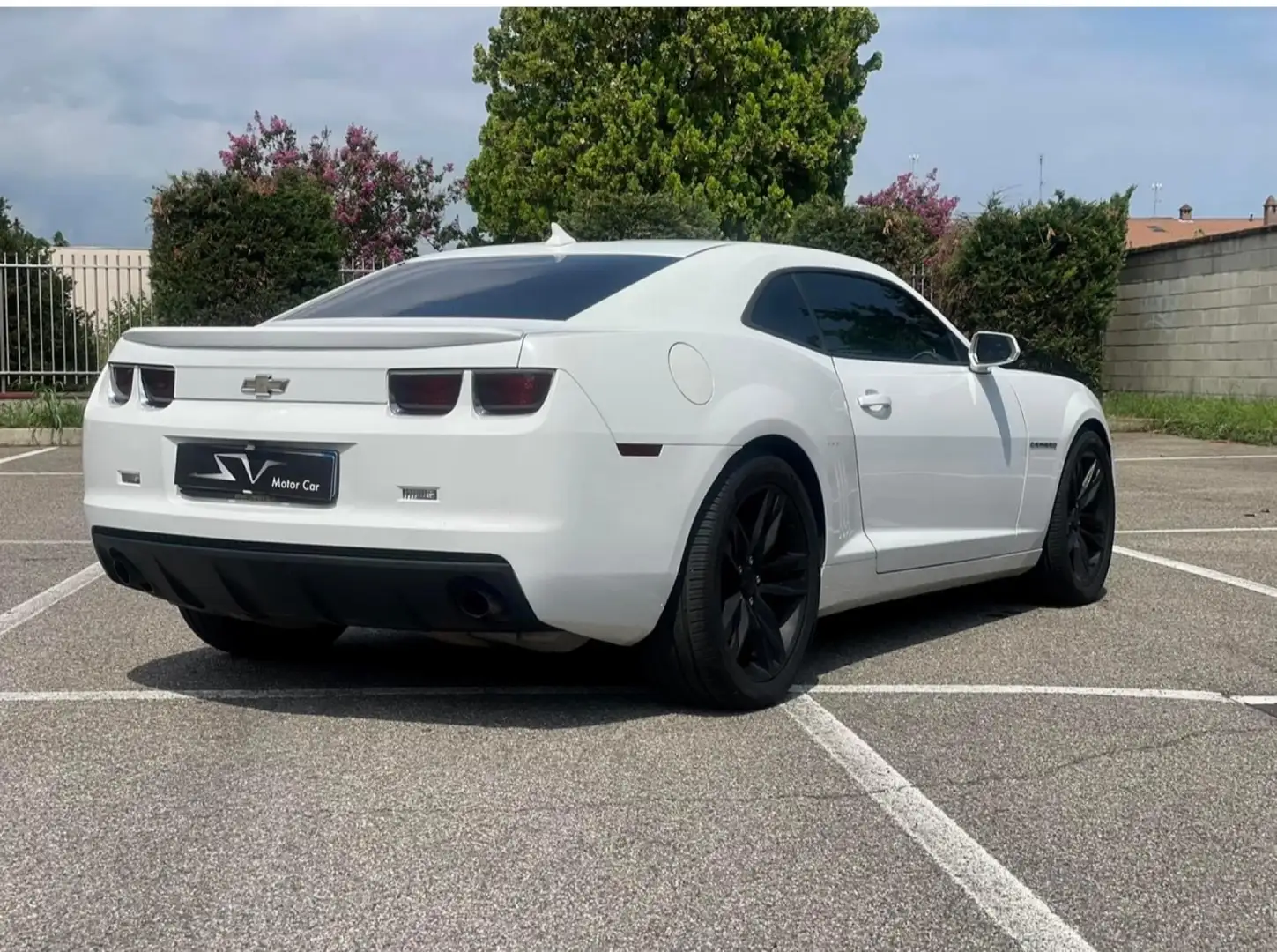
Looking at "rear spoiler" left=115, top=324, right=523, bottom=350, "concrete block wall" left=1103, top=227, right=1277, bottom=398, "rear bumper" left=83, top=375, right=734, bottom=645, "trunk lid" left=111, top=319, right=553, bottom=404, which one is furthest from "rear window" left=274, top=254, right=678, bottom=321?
"concrete block wall" left=1103, top=227, right=1277, bottom=398

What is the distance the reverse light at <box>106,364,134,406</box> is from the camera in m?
4.49

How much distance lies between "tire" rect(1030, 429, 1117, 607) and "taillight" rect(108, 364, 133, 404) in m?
3.74

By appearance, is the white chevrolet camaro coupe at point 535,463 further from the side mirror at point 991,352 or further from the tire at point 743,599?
the side mirror at point 991,352

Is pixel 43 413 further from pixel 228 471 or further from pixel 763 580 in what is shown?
pixel 763 580

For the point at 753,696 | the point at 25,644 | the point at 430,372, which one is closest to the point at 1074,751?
the point at 753,696

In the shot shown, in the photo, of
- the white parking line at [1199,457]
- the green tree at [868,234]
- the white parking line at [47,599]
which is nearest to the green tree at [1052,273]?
the green tree at [868,234]

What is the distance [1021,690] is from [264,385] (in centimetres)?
255

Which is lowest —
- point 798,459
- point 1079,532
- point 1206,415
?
point 1079,532

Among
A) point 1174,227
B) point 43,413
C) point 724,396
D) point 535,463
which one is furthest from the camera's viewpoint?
point 1174,227

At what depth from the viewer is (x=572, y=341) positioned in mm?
3961

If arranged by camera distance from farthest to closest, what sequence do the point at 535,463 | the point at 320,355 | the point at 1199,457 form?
the point at 1199,457, the point at 320,355, the point at 535,463

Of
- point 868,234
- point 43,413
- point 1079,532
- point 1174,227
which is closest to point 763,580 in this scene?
point 1079,532

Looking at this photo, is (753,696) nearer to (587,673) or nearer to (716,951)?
(587,673)

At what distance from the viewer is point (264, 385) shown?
4.17m
